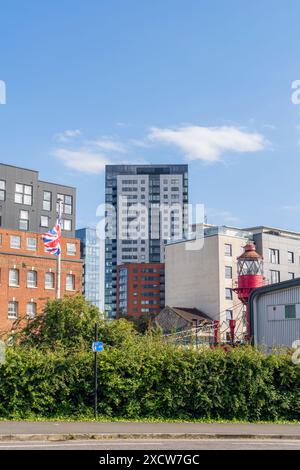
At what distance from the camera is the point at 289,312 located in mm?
38406

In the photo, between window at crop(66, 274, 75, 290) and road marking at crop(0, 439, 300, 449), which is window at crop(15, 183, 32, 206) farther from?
road marking at crop(0, 439, 300, 449)

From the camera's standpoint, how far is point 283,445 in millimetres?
19188

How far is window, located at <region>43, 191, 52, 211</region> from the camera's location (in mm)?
99500

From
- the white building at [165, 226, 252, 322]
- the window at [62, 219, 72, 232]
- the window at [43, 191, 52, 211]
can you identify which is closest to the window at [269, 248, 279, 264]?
the white building at [165, 226, 252, 322]

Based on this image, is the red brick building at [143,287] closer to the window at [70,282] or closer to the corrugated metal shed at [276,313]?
the window at [70,282]

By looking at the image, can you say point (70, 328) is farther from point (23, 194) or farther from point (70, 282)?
point (23, 194)

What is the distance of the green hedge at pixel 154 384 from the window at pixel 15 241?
58.7m

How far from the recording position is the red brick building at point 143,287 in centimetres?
17238

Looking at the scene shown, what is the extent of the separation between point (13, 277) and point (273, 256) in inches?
1818

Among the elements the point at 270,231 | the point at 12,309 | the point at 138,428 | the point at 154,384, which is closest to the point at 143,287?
the point at 270,231

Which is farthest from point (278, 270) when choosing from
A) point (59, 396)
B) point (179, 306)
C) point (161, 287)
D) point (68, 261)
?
point (59, 396)

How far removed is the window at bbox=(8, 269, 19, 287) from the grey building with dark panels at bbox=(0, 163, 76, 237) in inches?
553
